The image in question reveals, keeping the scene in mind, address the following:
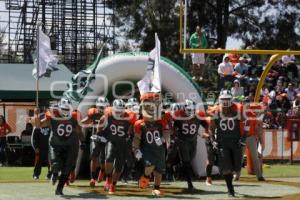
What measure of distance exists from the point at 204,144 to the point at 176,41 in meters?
15.4

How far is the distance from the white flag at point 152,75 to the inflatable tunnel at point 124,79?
773mm

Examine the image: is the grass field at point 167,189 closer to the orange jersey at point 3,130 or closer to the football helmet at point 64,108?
the football helmet at point 64,108

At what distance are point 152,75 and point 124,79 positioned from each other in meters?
1.40

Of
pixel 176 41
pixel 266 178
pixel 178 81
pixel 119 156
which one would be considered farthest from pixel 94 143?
pixel 176 41

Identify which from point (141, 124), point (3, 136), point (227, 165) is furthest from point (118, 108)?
point (3, 136)

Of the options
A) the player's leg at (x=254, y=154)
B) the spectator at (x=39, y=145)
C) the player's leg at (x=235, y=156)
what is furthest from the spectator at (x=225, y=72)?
the player's leg at (x=235, y=156)

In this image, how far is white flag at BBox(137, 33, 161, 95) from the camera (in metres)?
14.0

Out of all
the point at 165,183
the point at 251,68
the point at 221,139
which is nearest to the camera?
the point at 221,139

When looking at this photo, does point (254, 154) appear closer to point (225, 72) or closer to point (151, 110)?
point (151, 110)

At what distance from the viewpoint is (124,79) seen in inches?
622

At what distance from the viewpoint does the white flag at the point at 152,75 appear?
14045mm

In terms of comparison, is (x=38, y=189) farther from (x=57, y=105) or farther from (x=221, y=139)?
(x=221, y=139)

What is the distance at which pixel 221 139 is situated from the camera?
12000mm

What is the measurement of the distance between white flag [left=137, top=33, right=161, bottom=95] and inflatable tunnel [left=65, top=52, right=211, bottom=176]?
773mm
